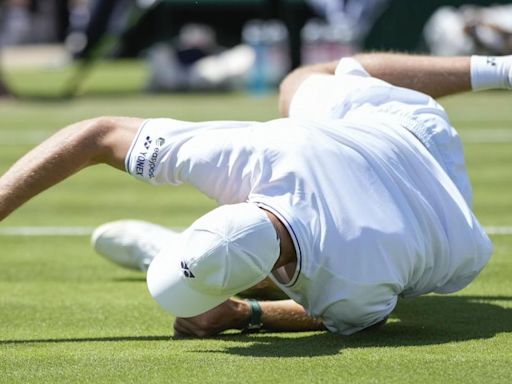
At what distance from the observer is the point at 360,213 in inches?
199

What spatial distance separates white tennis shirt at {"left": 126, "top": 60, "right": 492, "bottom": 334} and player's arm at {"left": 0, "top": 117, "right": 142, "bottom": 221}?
0.11 m

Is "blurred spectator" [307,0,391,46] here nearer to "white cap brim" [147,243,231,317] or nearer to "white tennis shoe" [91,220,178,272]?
"white tennis shoe" [91,220,178,272]

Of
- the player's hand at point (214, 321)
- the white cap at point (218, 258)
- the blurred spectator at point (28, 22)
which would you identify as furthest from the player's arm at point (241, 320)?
the blurred spectator at point (28, 22)

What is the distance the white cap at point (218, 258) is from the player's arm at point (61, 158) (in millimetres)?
603

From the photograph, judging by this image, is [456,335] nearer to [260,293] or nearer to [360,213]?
[360,213]

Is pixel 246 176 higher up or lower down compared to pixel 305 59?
higher up

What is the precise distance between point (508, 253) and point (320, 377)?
310cm

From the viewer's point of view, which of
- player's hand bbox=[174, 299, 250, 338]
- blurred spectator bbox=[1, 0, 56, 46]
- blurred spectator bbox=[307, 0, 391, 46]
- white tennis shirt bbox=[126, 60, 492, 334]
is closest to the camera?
white tennis shirt bbox=[126, 60, 492, 334]

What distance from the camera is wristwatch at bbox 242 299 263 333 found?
17.7ft

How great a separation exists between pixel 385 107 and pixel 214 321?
1.25m

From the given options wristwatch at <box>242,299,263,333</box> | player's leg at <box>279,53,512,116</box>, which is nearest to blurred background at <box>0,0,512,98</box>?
player's leg at <box>279,53,512,116</box>

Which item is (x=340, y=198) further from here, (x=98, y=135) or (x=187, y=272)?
(x=98, y=135)

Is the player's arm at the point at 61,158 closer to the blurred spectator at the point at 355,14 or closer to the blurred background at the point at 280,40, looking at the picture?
the blurred background at the point at 280,40

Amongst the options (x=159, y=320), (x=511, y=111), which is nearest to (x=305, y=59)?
(x=511, y=111)
